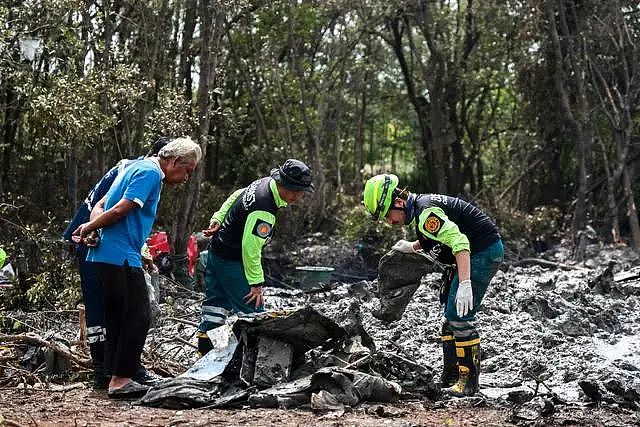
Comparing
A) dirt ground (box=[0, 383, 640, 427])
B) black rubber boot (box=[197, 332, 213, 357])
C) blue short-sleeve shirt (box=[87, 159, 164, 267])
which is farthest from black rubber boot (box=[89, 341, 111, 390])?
black rubber boot (box=[197, 332, 213, 357])

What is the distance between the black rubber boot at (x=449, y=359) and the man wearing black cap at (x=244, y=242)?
129 cm

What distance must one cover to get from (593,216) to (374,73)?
924cm

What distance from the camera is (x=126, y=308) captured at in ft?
18.0

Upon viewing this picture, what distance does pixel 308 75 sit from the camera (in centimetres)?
1964

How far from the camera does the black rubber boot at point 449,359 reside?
6094mm

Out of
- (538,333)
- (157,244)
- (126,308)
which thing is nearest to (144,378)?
(126,308)

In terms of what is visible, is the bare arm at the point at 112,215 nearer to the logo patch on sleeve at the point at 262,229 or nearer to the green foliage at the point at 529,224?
the logo patch on sleeve at the point at 262,229

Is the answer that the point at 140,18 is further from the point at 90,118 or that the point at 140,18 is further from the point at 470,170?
the point at 470,170

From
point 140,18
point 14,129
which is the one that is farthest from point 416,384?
point 14,129

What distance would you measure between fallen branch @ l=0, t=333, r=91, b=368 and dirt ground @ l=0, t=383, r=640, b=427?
0.53 m

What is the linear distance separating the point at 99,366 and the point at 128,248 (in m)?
0.90

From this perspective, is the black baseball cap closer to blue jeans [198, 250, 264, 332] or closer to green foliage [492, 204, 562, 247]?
blue jeans [198, 250, 264, 332]

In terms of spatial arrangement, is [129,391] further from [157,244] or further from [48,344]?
[157,244]

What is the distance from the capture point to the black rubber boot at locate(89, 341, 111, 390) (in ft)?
19.0
